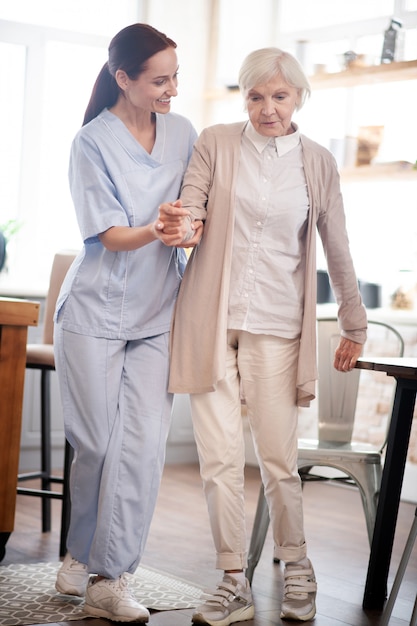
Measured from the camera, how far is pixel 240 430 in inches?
101

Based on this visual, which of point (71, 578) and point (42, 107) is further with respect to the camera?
point (42, 107)

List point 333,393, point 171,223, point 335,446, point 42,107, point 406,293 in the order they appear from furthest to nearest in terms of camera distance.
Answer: point 42,107
point 406,293
point 333,393
point 335,446
point 171,223

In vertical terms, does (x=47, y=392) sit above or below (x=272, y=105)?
below

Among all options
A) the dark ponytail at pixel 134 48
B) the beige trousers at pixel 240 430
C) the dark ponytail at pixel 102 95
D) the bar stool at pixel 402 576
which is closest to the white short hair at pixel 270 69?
the dark ponytail at pixel 134 48

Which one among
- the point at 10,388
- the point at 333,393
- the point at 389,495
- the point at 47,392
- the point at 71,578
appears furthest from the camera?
the point at 47,392

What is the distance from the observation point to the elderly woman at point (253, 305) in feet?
8.20

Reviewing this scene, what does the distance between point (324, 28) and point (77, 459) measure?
334 centimetres

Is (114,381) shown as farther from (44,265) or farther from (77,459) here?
(44,265)

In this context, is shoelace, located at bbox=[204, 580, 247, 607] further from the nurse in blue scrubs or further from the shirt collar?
the shirt collar

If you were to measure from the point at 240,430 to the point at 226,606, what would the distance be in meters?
0.46

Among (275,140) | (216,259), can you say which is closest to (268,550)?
(216,259)

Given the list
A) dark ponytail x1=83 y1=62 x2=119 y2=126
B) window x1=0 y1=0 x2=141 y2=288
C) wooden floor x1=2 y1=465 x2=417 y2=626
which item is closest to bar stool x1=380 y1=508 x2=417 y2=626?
wooden floor x1=2 y1=465 x2=417 y2=626

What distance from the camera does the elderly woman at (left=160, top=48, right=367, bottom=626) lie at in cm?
250

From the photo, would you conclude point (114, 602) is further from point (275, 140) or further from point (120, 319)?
point (275, 140)
